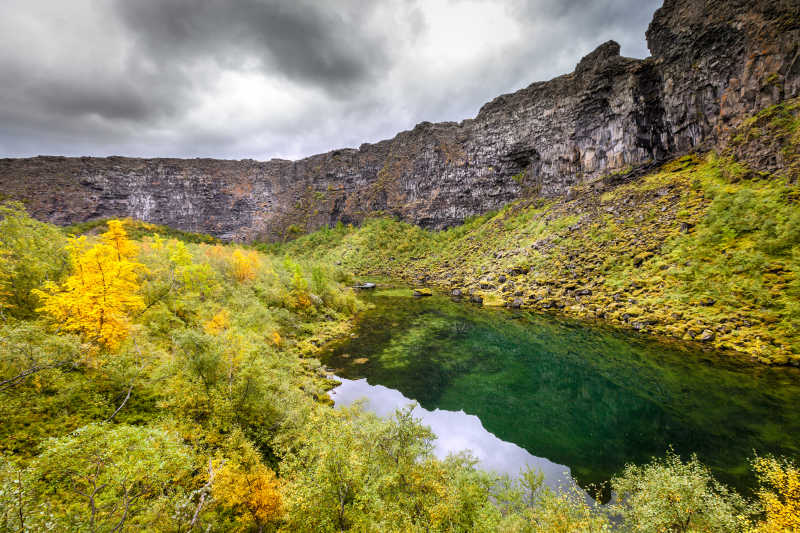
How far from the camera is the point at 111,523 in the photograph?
14.9 ft

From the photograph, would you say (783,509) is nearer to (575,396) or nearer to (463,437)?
(463,437)

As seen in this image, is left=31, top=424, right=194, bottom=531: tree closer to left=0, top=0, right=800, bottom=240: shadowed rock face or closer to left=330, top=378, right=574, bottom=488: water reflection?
left=330, top=378, right=574, bottom=488: water reflection

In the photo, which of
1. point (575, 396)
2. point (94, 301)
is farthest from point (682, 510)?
point (94, 301)

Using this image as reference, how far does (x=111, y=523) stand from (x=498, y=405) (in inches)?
688

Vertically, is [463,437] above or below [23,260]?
below

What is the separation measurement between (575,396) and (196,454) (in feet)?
65.0

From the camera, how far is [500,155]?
77.6 meters

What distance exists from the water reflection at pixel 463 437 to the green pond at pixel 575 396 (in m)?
0.07

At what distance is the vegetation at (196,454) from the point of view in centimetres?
491

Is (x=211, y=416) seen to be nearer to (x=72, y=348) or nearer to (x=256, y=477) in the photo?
(x=256, y=477)

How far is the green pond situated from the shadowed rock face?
35.1 m

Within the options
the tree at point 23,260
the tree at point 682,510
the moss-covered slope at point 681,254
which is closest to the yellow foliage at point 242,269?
the tree at point 23,260

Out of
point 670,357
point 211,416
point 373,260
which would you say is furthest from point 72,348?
point 373,260

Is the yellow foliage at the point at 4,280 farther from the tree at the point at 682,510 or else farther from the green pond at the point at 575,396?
the tree at the point at 682,510
